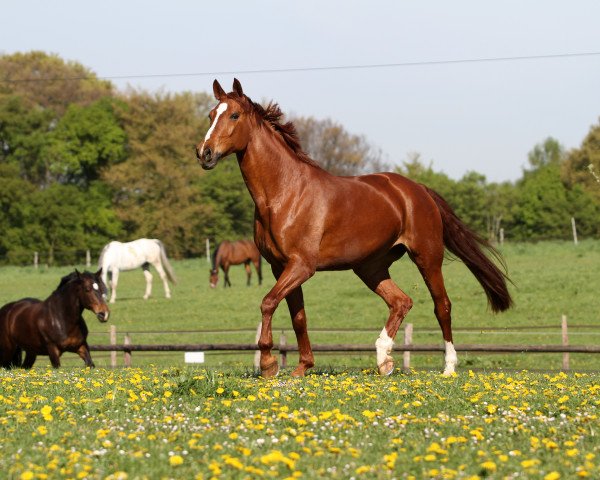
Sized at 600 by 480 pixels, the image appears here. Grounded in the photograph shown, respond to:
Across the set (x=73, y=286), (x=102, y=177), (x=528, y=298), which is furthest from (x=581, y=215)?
(x=73, y=286)

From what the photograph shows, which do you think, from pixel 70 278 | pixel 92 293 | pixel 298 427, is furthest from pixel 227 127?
pixel 70 278

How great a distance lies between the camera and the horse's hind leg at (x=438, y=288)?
1094 centimetres

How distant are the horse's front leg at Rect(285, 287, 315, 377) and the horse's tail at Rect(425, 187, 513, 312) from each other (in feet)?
7.82

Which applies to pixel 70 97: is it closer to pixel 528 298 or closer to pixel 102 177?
pixel 102 177

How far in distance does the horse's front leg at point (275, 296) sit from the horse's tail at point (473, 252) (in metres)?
2.66

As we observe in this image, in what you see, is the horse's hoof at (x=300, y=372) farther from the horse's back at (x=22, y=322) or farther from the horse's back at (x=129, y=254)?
the horse's back at (x=129, y=254)

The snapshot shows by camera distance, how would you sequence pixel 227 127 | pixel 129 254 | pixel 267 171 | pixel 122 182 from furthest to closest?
pixel 122 182 → pixel 129 254 → pixel 267 171 → pixel 227 127

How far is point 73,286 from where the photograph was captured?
16031 millimetres

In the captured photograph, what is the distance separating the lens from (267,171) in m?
9.88

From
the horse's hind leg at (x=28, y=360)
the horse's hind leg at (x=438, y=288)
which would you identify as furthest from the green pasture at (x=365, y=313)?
the horse's hind leg at (x=438, y=288)

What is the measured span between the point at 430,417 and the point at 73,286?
1018 centimetres

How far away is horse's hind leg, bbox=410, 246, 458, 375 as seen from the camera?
10.9 m

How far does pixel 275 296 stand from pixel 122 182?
56.6 metres

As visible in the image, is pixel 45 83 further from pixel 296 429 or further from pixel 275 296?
pixel 296 429
